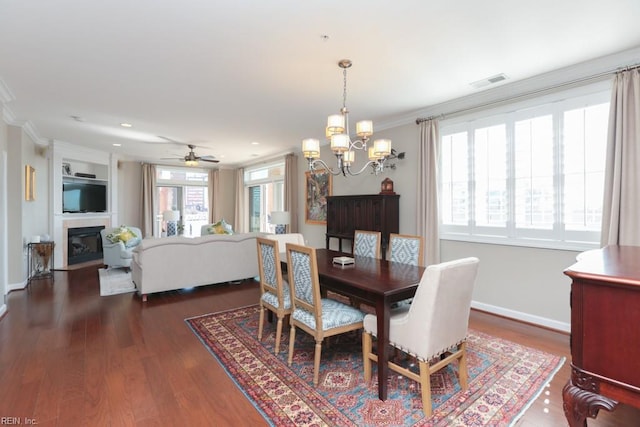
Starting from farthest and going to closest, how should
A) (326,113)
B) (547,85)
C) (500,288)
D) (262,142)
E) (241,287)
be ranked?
1. (262,142)
2. (241,287)
3. (326,113)
4. (500,288)
5. (547,85)

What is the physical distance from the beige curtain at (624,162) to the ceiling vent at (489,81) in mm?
934

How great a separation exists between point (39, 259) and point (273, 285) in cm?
569

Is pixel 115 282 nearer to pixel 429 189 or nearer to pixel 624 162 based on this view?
pixel 429 189

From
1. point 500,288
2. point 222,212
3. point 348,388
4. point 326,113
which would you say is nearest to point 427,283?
point 348,388

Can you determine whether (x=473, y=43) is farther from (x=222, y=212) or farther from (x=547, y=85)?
(x=222, y=212)

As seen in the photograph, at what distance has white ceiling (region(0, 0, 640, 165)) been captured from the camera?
7.02ft

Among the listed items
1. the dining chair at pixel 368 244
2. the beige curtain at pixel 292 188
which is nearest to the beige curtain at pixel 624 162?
the dining chair at pixel 368 244

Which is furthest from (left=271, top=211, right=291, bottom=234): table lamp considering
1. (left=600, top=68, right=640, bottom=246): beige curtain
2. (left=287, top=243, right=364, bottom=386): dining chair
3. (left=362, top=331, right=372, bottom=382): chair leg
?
(left=600, top=68, right=640, bottom=246): beige curtain

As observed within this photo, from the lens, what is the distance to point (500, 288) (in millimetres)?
3707

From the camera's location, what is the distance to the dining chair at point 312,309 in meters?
2.31

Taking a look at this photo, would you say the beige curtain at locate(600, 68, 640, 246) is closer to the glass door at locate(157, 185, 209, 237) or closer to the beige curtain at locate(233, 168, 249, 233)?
the beige curtain at locate(233, 168, 249, 233)

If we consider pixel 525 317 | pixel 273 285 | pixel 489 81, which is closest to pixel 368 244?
pixel 273 285

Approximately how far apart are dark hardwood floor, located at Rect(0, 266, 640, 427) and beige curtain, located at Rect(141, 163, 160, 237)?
4.21 m

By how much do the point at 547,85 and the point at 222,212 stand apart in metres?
8.78
